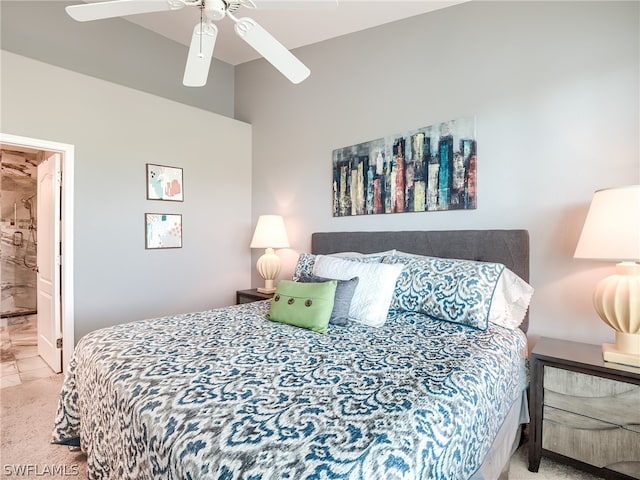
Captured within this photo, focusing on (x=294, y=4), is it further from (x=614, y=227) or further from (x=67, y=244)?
(x=67, y=244)

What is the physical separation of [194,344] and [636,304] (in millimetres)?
2107

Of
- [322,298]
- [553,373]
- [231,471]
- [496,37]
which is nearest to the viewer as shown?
[231,471]

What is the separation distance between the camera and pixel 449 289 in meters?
1.98

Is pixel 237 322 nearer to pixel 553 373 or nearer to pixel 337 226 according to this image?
pixel 337 226

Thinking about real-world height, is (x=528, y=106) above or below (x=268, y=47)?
below

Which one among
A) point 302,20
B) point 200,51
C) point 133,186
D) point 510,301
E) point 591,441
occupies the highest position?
point 302,20

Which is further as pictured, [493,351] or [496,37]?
[496,37]

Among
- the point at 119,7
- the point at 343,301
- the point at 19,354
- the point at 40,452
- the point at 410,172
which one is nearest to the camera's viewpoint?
the point at 119,7

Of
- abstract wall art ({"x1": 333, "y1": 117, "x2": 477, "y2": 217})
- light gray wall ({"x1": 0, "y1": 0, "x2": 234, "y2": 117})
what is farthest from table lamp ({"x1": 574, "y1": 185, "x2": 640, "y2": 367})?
light gray wall ({"x1": 0, "y1": 0, "x2": 234, "y2": 117})

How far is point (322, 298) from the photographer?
191 cm

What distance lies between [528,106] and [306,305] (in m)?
1.95

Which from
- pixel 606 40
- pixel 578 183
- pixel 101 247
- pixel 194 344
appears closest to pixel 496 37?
pixel 606 40

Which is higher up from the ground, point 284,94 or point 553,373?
point 284,94

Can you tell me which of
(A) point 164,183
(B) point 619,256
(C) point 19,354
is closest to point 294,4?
(B) point 619,256
